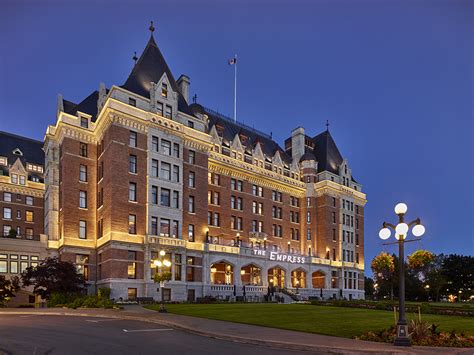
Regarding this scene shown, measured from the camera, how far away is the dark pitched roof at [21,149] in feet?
231

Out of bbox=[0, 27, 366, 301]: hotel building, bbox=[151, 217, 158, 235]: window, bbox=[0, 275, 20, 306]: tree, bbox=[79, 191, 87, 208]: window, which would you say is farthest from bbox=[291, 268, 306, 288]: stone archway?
bbox=[0, 275, 20, 306]: tree

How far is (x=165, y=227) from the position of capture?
4941 cm

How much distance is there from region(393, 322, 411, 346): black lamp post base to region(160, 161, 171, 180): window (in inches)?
1528

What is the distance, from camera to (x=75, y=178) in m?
49.4

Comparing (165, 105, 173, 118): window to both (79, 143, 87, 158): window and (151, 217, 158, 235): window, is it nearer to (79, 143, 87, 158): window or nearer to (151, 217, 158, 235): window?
(79, 143, 87, 158): window

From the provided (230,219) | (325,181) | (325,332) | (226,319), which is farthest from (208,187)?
(325,332)

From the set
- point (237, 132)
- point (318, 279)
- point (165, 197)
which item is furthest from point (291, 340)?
point (318, 279)

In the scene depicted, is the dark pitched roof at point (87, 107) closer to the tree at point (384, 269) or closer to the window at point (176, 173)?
the window at point (176, 173)

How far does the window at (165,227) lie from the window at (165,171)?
524 centimetres

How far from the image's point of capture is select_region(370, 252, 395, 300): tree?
87.3 metres

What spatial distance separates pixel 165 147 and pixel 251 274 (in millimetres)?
23714

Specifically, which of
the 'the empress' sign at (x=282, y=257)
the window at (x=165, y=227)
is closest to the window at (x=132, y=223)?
the window at (x=165, y=227)

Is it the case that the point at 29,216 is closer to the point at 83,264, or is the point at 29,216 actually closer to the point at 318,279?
the point at 83,264

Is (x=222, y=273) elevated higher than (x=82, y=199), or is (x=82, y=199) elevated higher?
(x=82, y=199)
